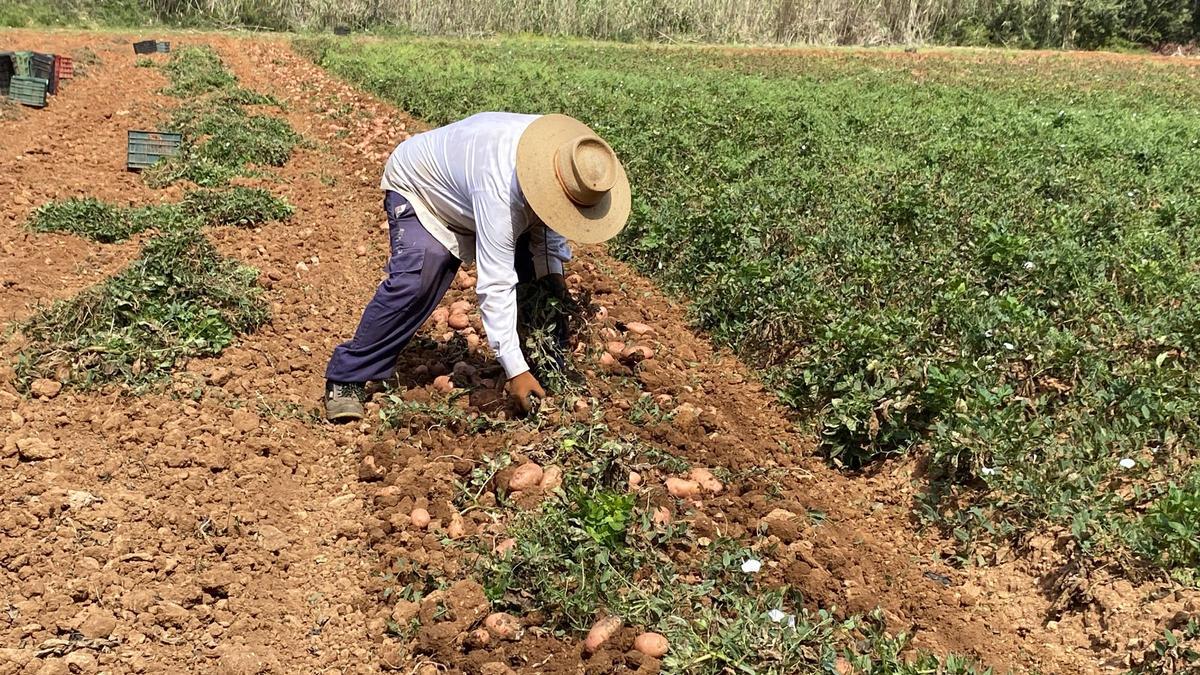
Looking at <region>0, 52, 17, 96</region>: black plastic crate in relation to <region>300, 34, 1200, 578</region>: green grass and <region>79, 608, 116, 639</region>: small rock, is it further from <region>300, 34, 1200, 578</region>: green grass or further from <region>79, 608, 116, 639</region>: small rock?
<region>79, 608, 116, 639</region>: small rock

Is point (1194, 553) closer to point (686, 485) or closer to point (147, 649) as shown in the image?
point (686, 485)

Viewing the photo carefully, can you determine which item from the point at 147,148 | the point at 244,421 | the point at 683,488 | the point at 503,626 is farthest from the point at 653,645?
the point at 147,148

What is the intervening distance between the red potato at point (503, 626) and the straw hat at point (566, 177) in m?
1.29

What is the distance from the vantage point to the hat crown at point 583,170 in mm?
2826

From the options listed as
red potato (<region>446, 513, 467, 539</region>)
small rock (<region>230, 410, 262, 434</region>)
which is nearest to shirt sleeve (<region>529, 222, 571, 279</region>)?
red potato (<region>446, 513, 467, 539</region>)

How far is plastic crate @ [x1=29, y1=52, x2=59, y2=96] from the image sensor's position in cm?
906

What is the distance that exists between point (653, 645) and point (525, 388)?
1.18 metres

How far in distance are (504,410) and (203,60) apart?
11.8 metres

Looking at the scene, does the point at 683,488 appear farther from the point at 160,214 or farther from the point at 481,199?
the point at 160,214

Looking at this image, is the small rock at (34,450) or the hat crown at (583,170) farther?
the small rock at (34,450)

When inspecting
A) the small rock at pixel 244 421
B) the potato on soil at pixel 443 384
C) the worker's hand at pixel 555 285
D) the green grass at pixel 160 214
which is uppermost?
the worker's hand at pixel 555 285

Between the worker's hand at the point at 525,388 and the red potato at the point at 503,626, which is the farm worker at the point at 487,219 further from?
the red potato at the point at 503,626

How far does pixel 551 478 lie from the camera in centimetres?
298

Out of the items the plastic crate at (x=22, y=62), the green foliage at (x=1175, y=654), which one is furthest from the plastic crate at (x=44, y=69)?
the green foliage at (x=1175, y=654)
